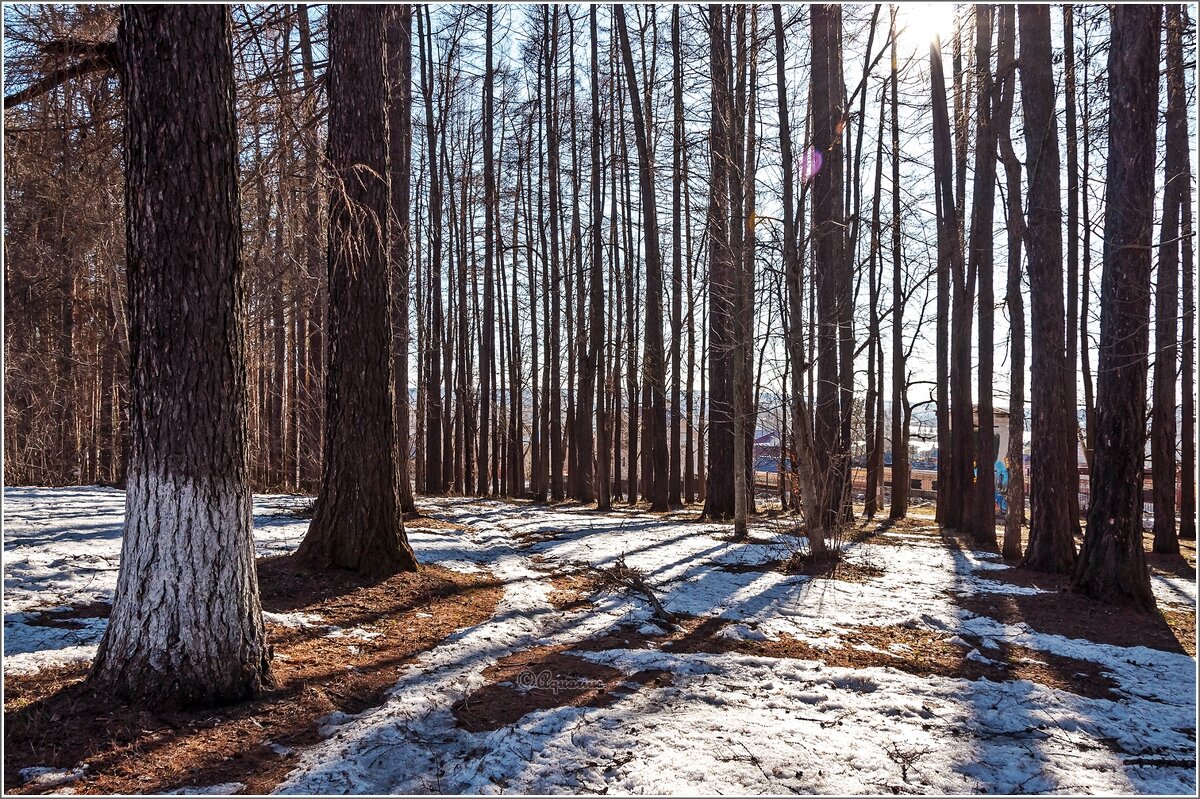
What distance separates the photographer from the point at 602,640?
4773 mm

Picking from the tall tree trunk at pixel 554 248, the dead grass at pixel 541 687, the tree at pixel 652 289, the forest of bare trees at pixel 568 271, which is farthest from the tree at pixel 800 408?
the tall tree trunk at pixel 554 248

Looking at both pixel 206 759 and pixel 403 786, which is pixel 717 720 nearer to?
pixel 403 786

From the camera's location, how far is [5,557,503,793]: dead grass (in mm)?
2676

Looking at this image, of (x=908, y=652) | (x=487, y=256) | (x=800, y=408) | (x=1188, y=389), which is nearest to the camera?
(x=908, y=652)

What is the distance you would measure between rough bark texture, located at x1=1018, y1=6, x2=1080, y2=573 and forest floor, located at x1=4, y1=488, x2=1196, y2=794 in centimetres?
144

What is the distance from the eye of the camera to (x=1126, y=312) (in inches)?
242

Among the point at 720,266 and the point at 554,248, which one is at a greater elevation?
the point at 554,248

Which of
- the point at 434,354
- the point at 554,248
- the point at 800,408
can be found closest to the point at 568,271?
the point at 554,248

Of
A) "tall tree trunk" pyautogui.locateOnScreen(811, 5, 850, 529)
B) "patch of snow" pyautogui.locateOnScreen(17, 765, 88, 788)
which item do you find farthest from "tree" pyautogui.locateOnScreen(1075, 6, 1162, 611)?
"patch of snow" pyautogui.locateOnScreen(17, 765, 88, 788)

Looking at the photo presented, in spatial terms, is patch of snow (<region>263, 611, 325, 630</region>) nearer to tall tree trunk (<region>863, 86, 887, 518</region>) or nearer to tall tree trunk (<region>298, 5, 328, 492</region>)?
tall tree trunk (<region>298, 5, 328, 492</region>)

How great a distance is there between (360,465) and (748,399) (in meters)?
5.56

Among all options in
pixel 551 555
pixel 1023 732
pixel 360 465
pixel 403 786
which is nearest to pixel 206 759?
pixel 403 786

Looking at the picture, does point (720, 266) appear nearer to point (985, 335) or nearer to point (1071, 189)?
point (985, 335)

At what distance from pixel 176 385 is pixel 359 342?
2.81 m
